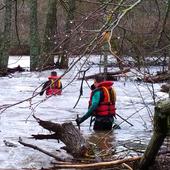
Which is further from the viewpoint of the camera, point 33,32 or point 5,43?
point 33,32

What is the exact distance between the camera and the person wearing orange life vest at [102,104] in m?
13.0

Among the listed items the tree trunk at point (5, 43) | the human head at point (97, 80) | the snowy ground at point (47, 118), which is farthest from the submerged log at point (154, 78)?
the tree trunk at point (5, 43)

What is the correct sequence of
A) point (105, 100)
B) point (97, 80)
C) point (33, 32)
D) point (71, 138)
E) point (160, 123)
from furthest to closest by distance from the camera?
point (33, 32)
point (97, 80)
point (105, 100)
point (71, 138)
point (160, 123)

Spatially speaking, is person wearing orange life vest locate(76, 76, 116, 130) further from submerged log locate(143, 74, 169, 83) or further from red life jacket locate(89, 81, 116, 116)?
submerged log locate(143, 74, 169, 83)

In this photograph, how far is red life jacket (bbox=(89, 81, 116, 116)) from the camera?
1315cm

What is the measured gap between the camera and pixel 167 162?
8.45 meters

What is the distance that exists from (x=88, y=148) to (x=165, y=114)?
3.29 meters

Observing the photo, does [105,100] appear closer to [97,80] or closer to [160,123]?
[97,80]

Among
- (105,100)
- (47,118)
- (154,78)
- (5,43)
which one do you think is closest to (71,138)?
(105,100)

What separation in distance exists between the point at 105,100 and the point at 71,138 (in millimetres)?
3050

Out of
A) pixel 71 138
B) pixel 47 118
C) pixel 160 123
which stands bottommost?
pixel 47 118

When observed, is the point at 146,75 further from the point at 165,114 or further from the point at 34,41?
the point at 34,41

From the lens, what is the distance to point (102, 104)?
43.3 ft

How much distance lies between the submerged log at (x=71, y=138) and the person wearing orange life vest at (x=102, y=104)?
93.6 inches
